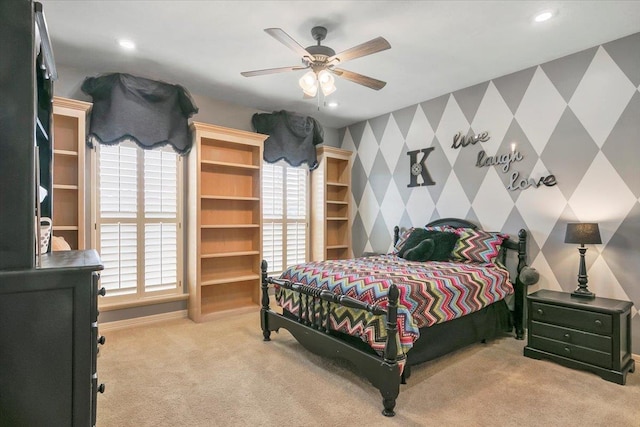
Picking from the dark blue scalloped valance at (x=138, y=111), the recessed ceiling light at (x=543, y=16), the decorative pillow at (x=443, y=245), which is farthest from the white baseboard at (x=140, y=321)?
the recessed ceiling light at (x=543, y=16)

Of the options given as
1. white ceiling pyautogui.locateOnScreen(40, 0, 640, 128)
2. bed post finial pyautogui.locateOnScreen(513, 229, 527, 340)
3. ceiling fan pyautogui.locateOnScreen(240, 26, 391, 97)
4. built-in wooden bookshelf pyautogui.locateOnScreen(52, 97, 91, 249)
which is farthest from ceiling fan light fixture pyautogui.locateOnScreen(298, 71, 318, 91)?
bed post finial pyautogui.locateOnScreen(513, 229, 527, 340)

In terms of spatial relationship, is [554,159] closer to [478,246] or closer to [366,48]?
[478,246]

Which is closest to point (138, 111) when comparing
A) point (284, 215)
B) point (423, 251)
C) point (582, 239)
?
point (284, 215)

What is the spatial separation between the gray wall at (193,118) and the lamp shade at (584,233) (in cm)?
394

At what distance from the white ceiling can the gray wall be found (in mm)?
119

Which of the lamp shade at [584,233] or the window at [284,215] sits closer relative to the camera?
the lamp shade at [584,233]

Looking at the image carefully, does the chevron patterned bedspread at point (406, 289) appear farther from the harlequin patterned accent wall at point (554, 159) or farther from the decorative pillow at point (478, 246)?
the harlequin patterned accent wall at point (554, 159)

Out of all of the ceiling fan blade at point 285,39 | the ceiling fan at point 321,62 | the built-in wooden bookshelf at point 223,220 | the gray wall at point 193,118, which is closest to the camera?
the ceiling fan blade at point 285,39

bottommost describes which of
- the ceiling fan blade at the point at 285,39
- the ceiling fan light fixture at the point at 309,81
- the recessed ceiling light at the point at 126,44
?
the ceiling fan light fixture at the point at 309,81

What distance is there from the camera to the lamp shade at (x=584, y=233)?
2.88 m

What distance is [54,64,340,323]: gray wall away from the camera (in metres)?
3.53

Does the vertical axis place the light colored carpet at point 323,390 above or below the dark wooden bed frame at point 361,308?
below

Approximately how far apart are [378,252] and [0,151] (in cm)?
453

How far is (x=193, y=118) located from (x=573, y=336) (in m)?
4.54
